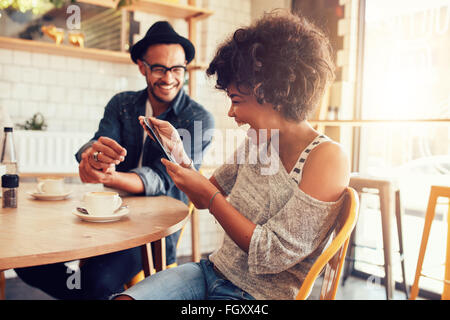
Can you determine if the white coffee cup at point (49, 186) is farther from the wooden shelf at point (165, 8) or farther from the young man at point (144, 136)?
the wooden shelf at point (165, 8)

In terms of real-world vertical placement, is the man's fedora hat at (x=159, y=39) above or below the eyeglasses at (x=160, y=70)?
above

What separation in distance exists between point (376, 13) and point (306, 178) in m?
2.82

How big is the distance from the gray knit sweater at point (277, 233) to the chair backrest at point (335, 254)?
0.11 feet

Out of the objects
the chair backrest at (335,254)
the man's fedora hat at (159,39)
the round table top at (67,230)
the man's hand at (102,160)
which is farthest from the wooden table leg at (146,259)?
the man's fedora hat at (159,39)

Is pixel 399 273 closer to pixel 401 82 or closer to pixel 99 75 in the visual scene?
pixel 401 82

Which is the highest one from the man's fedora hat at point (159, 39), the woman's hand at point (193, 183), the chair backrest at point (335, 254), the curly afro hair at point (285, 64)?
the man's fedora hat at point (159, 39)

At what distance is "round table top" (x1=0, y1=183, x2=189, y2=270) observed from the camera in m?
0.93

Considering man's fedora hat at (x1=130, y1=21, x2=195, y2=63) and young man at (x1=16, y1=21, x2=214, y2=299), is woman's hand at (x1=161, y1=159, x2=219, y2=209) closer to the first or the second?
young man at (x1=16, y1=21, x2=214, y2=299)

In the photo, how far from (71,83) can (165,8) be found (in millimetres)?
1013

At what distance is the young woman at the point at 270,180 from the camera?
1.07m

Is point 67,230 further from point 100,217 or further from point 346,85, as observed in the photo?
point 346,85

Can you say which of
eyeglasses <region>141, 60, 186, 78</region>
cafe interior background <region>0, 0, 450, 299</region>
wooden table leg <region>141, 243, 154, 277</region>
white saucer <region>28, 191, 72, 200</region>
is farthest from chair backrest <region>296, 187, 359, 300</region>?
cafe interior background <region>0, 0, 450, 299</region>

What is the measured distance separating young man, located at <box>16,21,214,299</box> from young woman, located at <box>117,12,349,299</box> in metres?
0.51

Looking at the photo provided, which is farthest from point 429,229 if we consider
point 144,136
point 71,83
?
point 71,83
